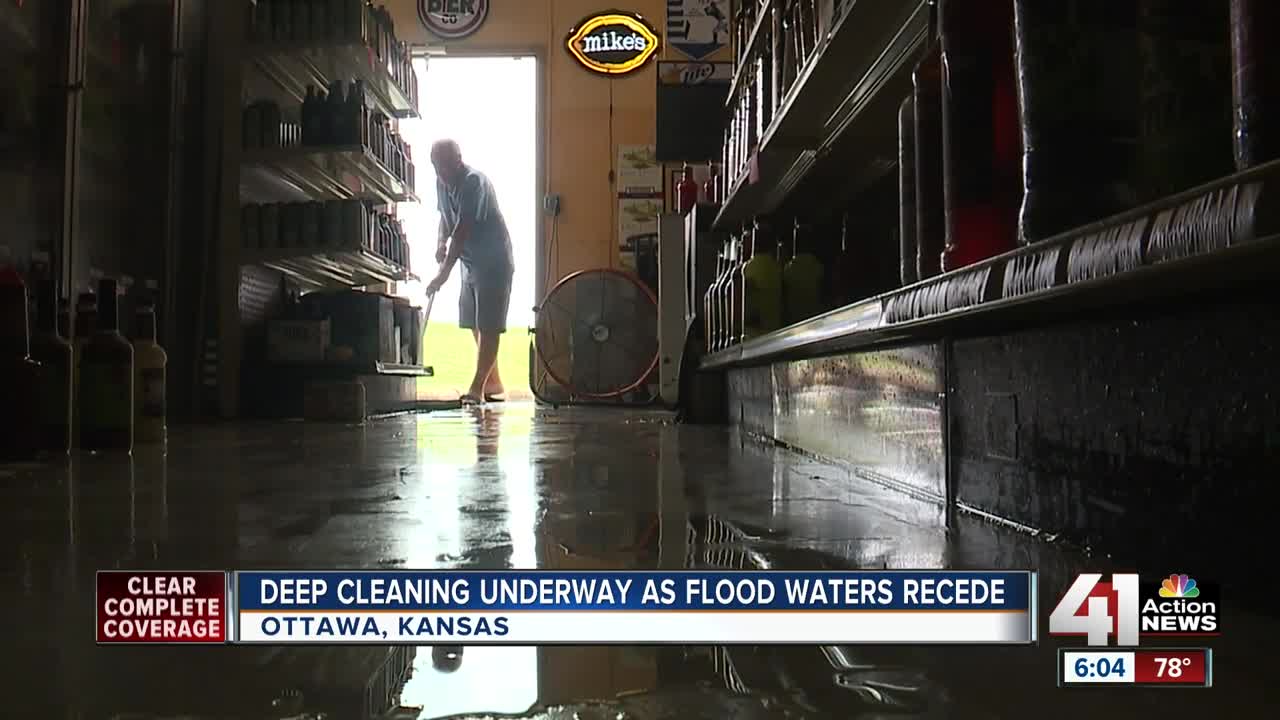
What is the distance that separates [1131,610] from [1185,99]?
22.5 inches

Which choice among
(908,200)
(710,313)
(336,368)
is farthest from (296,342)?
(908,200)

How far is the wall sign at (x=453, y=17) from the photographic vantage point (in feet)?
28.9

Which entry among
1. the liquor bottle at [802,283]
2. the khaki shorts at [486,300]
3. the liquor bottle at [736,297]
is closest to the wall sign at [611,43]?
the khaki shorts at [486,300]

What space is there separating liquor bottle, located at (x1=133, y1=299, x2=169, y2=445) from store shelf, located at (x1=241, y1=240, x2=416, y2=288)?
217 centimetres

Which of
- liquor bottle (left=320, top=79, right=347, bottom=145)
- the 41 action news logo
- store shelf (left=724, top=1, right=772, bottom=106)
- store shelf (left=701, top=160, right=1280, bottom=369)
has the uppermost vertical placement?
liquor bottle (left=320, top=79, right=347, bottom=145)

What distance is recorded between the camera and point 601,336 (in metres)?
6.93

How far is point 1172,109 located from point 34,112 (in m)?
3.75

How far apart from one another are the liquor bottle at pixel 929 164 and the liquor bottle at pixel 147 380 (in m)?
2.20

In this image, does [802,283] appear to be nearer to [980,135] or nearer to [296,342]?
[980,135]

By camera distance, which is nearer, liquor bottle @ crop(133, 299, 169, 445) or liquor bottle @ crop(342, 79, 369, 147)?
liquor bottle @ crop(133, 299, 169, 445)

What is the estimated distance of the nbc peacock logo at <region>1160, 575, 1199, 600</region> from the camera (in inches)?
26.1

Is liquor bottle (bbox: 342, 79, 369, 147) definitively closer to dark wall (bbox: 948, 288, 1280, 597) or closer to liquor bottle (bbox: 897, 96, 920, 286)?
liquor bottle (bbox: 897, 96, 920, 286)

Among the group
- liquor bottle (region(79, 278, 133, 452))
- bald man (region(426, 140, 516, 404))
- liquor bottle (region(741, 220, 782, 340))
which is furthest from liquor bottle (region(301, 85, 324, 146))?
liquor bottle (region(741, 220, 782, 340))

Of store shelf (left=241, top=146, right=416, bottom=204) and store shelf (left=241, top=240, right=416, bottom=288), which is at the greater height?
store shelf (left=241, top=146, right=416, bottom=204)
